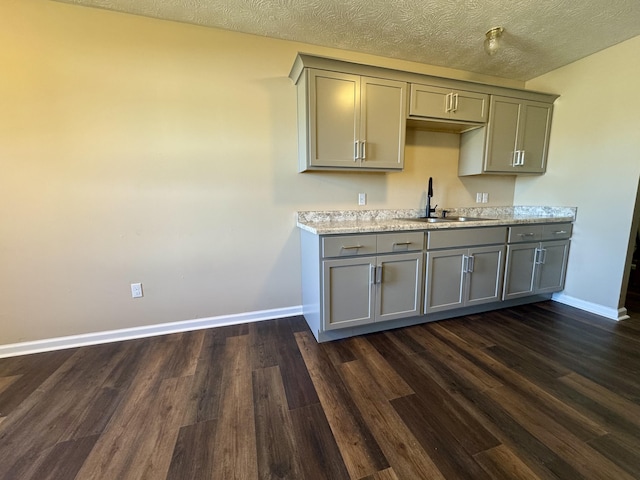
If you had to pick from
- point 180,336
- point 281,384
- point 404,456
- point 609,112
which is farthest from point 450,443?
point 609,112

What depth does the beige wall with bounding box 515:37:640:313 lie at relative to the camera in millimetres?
2268

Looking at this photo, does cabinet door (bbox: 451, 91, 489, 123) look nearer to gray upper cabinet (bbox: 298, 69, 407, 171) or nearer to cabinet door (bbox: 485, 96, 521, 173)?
cabinet door (bbox: 485, 96, 521, 173)

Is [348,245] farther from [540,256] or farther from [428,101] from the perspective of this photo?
[540,256]

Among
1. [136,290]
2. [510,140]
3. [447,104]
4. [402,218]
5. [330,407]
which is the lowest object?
[330,407]

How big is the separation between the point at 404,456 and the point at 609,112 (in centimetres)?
326

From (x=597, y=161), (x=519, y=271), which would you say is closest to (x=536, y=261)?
(x=519, y=271)

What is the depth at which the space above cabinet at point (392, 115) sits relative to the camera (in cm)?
204

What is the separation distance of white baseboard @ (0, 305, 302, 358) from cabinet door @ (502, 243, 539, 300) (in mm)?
1986

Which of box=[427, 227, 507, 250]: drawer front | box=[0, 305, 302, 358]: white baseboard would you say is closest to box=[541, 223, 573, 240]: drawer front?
box=[427, 227, 507, 250]: drawer front

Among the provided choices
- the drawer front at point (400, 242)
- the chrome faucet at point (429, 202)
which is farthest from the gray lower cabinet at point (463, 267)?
the chrome faucet at point (429, 202)

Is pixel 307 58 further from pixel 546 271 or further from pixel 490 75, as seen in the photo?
pixel 546 271

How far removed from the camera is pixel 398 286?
2.16 meters

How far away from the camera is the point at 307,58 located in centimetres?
194

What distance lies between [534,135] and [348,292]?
2557 mm
